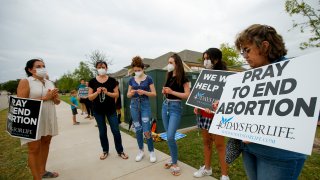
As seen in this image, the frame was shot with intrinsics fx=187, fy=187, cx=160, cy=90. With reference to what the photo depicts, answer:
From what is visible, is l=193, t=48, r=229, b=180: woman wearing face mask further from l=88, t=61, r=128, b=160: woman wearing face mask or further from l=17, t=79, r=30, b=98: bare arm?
l=17, t=79, r=30, b=98: bare arm

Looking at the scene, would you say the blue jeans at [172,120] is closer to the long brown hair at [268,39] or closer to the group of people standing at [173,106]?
the group of people standing at [173,106]

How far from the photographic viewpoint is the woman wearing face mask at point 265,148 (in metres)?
1.23

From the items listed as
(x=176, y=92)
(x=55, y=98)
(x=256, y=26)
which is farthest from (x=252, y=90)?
(x=55, y=98)

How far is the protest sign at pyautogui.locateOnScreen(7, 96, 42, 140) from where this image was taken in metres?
2.73

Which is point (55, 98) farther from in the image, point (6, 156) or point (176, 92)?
point (6, 156)

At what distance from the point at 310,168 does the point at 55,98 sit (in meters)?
4.70

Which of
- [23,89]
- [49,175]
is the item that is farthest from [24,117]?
[49,175]

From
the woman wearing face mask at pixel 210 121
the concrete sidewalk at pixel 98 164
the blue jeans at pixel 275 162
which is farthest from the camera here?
the concrete sidewalk at pixel 98 164

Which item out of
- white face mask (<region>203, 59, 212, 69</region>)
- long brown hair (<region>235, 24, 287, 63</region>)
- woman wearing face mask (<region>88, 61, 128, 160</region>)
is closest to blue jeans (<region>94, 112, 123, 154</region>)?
woman wearing face mask (<region>88, 61, 128, 160</region>)

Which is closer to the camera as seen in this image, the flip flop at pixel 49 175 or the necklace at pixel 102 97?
the flip flop at pixel 49 175

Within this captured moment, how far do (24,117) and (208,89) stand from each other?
279 centimetres

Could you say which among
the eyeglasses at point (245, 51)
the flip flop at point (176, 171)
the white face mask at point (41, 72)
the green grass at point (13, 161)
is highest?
the eyeglasses at point (245, 51)

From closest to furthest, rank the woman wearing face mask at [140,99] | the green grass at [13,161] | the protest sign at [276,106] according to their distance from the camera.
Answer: the protest sign at [276,106] < the green grass at [13,161] < the woman wearing face mask at [140,99]

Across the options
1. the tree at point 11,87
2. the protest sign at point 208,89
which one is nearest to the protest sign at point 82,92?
the protest sign at point 208,89
